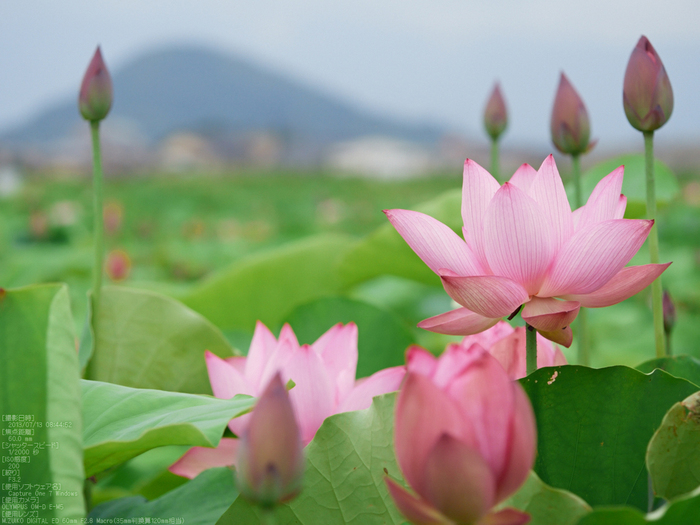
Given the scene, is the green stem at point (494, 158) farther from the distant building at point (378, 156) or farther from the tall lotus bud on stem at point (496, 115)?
the distant building at point (378, 156)

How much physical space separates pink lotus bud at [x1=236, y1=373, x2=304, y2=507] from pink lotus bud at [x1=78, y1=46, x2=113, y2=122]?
14.1 inches

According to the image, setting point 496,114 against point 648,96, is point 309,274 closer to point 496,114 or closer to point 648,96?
point 496,114

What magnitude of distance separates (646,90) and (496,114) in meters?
0.31

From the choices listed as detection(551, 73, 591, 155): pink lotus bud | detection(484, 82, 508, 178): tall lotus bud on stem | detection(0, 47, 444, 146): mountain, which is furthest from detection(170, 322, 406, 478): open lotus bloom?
detection(0, 47, 444, 146): mountain

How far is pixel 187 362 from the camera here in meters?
0.48

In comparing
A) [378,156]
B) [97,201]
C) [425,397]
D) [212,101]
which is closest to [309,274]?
[97,201]

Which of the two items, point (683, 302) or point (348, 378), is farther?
point (683, 302)

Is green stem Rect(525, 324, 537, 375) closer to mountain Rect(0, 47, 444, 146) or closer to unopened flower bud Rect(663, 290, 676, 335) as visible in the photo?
unopened flower bud Rect(663, 290, 676, 335)

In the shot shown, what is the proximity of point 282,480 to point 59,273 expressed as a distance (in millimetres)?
1278

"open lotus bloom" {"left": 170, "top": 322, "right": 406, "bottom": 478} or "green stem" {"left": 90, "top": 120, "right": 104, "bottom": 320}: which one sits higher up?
"green stem" {"left": 90, "top": 120, "right": 104, "bottom": 320}

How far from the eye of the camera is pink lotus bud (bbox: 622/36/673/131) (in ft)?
1.22

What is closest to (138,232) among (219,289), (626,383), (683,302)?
(219,289)

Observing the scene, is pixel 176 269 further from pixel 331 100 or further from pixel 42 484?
pixel 331 100

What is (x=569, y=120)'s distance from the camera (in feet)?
1.60
